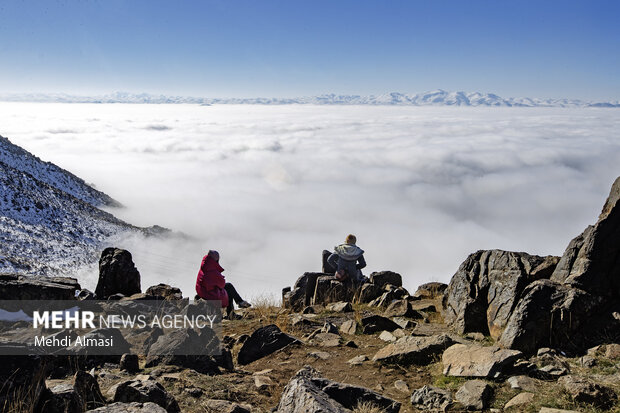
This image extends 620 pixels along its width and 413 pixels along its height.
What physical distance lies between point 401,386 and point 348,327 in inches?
111

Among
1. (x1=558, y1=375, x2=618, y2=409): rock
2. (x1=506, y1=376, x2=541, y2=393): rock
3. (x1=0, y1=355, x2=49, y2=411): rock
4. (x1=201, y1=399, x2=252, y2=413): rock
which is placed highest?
(x1=0, y1=355, x2=49, y2=411): rock

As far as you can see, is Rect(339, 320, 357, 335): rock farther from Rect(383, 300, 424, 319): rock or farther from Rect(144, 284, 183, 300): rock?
Rect(144, 284, 183, 300): rock

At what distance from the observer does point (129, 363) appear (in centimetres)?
584

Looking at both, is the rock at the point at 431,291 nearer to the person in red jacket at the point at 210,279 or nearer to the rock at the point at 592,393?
the person in red jacket at the point at 210,279

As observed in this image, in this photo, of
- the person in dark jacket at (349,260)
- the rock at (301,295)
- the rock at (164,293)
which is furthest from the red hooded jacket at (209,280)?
the person in dark jacket at (349,260)

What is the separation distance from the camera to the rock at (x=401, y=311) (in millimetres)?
9120

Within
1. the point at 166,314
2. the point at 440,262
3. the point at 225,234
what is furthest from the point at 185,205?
the point at 166,314

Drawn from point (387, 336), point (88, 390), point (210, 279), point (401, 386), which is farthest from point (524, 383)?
point (210, 279)

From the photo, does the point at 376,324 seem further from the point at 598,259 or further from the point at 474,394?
the point at 598,259

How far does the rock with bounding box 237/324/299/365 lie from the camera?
23.2 feet

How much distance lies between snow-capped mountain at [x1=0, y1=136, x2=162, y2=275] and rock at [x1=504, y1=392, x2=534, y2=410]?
157 ft

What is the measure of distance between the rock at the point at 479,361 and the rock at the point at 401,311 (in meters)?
2.96

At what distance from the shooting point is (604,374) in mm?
5258

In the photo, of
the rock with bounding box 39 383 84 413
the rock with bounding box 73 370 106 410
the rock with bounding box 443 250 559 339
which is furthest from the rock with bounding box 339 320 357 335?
the rock with bounding box 39 383 84 413
